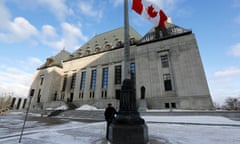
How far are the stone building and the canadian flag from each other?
1462 centimetres

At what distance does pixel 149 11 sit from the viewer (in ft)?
28.0

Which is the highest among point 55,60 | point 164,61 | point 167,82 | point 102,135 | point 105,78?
point 55,60

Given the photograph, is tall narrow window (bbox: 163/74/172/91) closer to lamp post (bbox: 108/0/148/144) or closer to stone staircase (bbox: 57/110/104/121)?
stone staircase (bbox: 57/110/104/121)

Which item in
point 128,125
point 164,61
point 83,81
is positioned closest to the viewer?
point 128,125

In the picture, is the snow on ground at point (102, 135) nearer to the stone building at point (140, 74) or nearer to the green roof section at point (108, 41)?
the stone building at point (140, 74)

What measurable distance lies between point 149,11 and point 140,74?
63.1 ft

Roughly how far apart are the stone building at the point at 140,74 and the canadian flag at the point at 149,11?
1462 centimetres

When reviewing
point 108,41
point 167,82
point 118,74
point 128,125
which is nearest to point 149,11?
point 128,125

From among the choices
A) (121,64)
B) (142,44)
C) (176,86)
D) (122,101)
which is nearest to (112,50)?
(121,64)

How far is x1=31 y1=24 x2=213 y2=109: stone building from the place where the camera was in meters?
22.1

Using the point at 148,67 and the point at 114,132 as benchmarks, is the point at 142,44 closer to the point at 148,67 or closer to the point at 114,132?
the point at 148,67

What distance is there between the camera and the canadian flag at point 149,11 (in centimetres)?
780

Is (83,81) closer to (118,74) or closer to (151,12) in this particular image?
(118,74)

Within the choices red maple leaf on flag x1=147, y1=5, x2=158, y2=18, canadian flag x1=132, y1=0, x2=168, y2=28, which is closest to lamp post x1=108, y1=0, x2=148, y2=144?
canadian flag x1=132, y1=0, x2=168, y2=28
